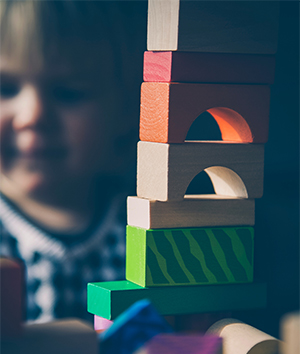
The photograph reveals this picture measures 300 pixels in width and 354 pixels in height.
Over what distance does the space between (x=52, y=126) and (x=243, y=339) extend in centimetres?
78

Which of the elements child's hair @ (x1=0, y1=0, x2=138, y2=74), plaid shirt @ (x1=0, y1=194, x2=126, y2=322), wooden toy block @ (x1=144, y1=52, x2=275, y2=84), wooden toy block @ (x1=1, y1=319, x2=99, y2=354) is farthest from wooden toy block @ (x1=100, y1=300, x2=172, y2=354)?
child's hair @ (x1=0, y1=0, x2=138, y2=74)

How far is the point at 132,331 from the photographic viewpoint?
92 centimetres

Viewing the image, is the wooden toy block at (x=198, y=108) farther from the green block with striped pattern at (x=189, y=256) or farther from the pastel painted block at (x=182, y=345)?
the pastel painted block at (x=182, y=345)

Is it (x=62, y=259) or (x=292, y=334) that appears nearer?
(x=292, y=334)

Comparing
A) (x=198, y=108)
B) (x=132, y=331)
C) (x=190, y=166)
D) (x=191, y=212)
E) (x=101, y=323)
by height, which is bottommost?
(x=101, y=323)

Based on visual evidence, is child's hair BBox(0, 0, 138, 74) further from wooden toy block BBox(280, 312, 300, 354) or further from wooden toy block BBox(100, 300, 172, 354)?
wooden toy block BBox(280, 312, 300, 354)

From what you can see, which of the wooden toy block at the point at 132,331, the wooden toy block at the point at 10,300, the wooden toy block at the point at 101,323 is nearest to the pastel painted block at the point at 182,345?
the wooden toy block at the point at 132,331

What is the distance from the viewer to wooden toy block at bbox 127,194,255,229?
126 cm

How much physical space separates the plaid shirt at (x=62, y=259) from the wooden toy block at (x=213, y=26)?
58cm

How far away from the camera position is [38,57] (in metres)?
1.58

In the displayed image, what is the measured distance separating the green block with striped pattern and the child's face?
15.2 inches

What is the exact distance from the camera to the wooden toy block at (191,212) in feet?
4.14

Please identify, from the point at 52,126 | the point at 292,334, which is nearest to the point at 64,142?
the point at 52,126

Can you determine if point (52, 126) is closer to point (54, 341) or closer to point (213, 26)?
point (213, 26)
